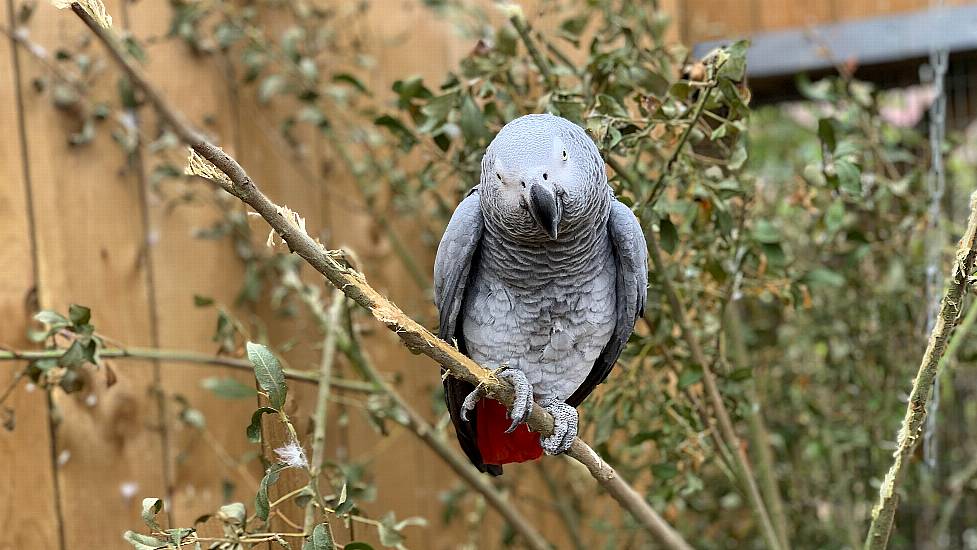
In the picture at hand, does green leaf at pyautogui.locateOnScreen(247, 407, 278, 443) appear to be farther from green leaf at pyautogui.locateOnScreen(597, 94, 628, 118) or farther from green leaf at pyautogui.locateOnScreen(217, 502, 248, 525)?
green leaf at pyautogui.locateOnScreen(597, 94, 628, 118)

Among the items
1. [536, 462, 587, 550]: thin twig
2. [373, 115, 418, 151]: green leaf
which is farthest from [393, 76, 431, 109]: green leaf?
[536, 462, 587, 550]: thin twig

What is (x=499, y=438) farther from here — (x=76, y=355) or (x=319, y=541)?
(x=76, y=355)

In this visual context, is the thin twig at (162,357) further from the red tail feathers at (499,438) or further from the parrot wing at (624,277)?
the parrot wing at (624,277)

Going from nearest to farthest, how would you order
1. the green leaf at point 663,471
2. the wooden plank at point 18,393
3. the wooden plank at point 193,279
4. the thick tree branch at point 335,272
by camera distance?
the thick tree branch at point 335,272 < the green leaf at point 663,471 < the wooden plank at point 18,393 < the wooden plank at point 193,279

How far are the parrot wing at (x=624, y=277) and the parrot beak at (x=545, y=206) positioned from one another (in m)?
0.15

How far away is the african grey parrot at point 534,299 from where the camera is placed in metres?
0.58

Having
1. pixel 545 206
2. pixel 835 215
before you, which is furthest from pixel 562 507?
pixel 545 206

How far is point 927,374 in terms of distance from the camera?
1.96 feet

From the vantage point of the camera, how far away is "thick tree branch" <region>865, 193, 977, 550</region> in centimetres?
54

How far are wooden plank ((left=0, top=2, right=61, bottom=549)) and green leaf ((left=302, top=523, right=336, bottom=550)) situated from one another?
631 mm

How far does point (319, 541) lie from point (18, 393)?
0.65 meters

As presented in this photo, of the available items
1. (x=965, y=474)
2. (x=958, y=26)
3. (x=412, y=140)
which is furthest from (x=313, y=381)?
(x=958, y=26)

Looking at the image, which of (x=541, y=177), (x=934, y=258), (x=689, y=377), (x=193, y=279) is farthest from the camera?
(x=193, y=279)

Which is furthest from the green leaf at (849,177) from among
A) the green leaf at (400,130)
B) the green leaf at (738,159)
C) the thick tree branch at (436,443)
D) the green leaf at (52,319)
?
the green leaf at (52,319)
